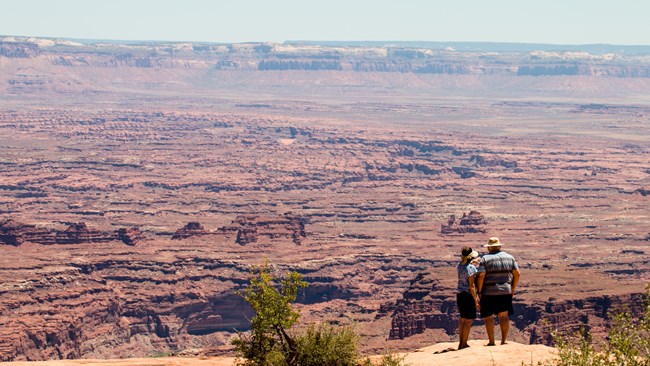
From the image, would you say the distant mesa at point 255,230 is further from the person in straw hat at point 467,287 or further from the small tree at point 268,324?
the person in straw hat at point 467,287

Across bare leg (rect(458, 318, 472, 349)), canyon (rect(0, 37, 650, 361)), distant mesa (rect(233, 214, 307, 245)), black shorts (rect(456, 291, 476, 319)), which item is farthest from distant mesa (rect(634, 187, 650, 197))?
black shorts (rect(456, 291, 476, 319))

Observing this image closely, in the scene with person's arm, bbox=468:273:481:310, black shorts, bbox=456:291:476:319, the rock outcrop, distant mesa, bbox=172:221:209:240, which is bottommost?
distant mesa, bbox=172:221:209:240

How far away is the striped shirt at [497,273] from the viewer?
88.6ft

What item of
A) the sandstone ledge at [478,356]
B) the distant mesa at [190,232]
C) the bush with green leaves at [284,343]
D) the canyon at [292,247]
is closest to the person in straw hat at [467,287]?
the sandstone ledge at [478,356]

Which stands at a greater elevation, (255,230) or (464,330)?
Result: (464,330)

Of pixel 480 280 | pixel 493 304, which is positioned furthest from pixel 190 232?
pixel 480 280

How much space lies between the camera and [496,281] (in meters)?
27.1

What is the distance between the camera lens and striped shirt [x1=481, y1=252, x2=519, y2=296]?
27000mm

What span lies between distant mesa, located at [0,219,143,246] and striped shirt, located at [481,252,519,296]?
76601 millimetres

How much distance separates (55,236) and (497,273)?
262ft

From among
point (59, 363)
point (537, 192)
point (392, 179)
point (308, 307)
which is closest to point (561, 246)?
point (308, 307)

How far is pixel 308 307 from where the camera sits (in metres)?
89.9

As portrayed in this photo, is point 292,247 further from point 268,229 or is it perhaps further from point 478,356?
point 478,356

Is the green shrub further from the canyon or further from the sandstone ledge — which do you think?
the canyon
